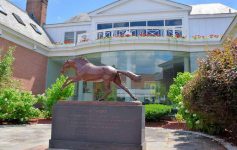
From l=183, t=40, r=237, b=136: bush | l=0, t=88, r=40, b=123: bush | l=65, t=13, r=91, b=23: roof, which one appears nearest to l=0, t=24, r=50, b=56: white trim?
l=0, t=88, r=40, b=123: bush

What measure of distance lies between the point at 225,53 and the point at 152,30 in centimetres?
1305

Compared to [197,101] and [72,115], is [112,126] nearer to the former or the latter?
[72,115]

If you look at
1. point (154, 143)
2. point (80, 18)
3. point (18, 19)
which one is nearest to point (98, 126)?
point (154, 143)

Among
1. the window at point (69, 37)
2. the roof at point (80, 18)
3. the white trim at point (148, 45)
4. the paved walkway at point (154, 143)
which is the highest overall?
the roof at point (80, 18)

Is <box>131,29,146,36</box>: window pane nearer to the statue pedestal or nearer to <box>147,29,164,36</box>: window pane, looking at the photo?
<box>147,29,164,36</box>: window pane

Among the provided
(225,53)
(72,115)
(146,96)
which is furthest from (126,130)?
(146,96)

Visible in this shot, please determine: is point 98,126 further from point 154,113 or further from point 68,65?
point 154,113

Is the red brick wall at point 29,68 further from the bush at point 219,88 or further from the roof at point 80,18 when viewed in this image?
the bush at point 219,88

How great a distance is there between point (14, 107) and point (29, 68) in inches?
315

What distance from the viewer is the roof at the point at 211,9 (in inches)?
970

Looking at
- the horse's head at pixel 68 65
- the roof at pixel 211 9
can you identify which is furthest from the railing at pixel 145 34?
the horse's head at pixel 68 65

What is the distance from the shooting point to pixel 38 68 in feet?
73.2

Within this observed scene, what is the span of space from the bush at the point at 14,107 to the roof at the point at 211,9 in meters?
17.3

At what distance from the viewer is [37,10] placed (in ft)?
87.9
